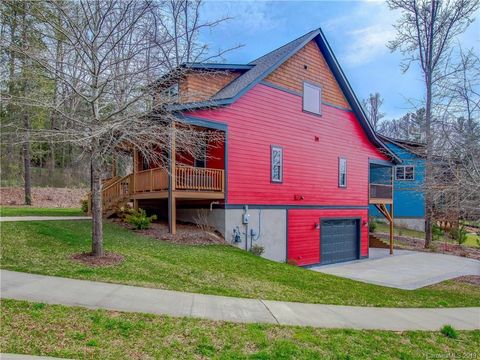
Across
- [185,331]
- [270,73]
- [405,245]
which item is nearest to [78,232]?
[185,331]

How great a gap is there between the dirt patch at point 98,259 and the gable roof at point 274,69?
466 cm

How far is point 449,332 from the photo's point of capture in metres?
5.52

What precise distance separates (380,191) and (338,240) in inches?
187

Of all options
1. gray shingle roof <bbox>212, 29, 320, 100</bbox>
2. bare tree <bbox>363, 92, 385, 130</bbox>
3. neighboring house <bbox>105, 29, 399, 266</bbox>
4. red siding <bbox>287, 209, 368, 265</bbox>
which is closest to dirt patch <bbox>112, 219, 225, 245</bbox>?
neighboring house <bbox>105, 29, 399, 266</bbox>

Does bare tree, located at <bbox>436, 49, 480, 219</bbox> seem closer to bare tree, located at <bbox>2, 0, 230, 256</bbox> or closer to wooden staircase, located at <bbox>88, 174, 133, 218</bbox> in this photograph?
bare tree, located at <bbox>2, 0, 230, 256</bbox>

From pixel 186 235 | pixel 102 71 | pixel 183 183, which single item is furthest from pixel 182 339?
pixel 183 183

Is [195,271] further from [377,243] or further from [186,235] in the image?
[377,243]

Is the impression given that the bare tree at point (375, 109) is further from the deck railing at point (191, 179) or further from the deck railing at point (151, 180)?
the deck railing at point (151, 180)

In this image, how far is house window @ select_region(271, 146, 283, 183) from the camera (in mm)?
14825

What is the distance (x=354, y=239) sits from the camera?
18.8 meters

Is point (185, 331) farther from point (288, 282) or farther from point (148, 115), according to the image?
point (148, 115)

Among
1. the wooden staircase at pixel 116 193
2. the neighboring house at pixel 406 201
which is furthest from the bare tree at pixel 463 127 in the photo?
the neighboring house at pixel 406 201

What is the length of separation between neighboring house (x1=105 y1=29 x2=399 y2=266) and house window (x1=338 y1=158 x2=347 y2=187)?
5cm

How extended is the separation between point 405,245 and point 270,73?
591 inches
